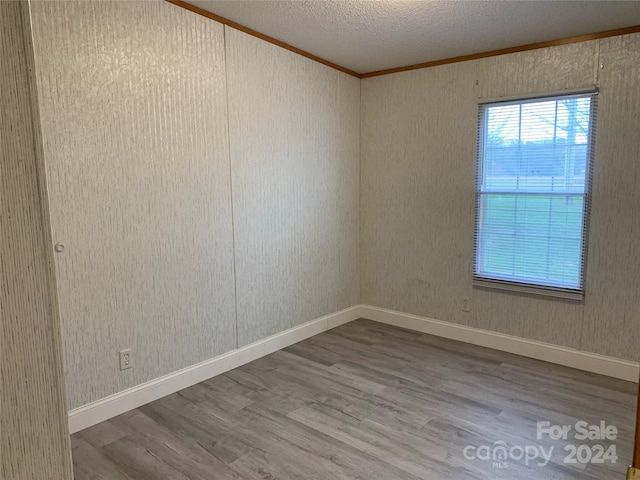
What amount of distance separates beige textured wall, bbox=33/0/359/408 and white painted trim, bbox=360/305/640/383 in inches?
34.2

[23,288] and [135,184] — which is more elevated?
[135,184]

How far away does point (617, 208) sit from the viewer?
10.2ft

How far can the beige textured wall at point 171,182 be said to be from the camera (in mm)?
2361

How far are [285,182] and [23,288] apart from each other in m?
2.89

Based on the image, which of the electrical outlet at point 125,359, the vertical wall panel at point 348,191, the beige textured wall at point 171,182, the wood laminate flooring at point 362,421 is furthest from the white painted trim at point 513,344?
the electrical outlet at point 125,359

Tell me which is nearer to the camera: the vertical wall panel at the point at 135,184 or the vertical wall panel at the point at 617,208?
the vertical wall panel at the point at 135,184

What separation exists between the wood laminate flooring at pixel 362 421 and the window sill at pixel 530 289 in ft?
1.84

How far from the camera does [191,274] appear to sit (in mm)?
2990

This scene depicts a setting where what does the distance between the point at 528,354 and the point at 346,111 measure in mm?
2776

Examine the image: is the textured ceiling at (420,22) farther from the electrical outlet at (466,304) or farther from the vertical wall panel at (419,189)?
the electrical outlet at (466,304)

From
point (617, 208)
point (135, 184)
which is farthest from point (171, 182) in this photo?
point (617, 208)

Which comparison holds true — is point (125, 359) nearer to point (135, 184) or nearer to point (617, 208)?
point (135, 184)

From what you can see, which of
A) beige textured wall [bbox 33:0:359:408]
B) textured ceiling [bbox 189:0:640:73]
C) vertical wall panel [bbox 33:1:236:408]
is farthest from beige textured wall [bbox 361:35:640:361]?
vertical wall panel [bbox 33:1:236:408]

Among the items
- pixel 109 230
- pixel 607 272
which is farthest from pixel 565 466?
pixel 109 230
